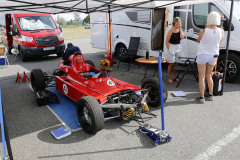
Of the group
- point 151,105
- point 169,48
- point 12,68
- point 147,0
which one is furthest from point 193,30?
point 12,68

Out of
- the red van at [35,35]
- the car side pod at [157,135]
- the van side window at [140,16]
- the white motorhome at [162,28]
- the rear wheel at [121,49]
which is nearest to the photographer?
the car side pod at [157,135]

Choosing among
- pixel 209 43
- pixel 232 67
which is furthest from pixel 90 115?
pixel 232 67

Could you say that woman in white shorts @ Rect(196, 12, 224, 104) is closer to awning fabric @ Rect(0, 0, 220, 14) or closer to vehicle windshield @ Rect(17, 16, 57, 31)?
awning fabric @ Rect(0, 0, 220, 14)

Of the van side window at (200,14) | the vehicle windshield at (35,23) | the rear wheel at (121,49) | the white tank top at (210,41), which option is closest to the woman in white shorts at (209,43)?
the white tank top at (210,41)

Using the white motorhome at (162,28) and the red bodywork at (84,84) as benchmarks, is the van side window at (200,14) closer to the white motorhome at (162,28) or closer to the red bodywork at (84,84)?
the white motorhome at (162,28)

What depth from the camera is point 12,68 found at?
9164 millimetres

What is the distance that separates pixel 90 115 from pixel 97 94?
79cm

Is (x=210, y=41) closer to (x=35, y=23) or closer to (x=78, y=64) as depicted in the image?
(x=78, y=64)

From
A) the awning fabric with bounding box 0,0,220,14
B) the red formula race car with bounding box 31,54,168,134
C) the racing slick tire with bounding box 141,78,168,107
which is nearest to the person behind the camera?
the red formula race car with bounding box 31,54,168,134

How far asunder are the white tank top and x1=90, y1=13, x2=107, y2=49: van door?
6.53 metres

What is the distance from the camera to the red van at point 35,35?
33.0 feet

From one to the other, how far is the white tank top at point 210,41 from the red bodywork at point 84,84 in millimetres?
1780

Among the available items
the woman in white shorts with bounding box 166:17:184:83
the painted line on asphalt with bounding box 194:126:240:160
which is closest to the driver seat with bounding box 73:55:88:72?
the woman in white shorts with bounding box 166:17:184:83

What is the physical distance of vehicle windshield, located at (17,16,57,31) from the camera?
10461mm
